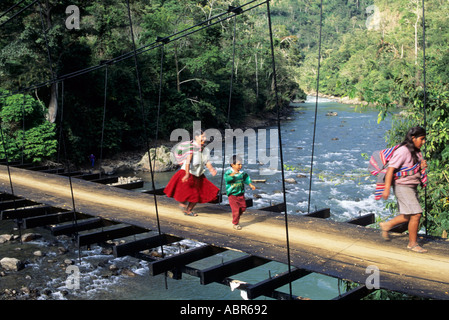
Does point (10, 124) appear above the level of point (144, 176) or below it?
above

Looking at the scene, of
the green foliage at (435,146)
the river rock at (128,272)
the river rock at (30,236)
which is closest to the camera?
the green foliage at (435,146)

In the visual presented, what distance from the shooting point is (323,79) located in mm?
66562

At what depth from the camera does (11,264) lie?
9.30 metres

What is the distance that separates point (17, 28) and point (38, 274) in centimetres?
1128

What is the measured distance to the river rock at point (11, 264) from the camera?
30.4ft

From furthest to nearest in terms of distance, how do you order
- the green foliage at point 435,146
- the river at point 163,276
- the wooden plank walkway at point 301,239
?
1. the river at point 163,276
2. the green foliage at point 435,146
3. the wooden plank walkway at point 301,239

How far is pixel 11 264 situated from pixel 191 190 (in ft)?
17.5

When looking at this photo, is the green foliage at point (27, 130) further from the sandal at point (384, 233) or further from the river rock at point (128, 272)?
the sandal at point (384, 233)

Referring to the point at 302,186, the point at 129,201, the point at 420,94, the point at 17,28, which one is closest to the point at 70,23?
the point at 17,28

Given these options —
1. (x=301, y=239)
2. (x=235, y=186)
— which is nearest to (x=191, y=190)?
(x=235, y=186)

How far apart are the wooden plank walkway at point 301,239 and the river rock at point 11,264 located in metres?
2.39

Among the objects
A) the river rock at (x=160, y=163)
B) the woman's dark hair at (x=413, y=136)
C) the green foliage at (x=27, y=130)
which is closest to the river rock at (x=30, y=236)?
the green foliage at (x=27, y=130)

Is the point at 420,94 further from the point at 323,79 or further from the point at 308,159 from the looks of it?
the point at 323,79

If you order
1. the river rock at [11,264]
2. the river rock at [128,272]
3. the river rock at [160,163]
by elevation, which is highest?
the river rock at [160,163]
